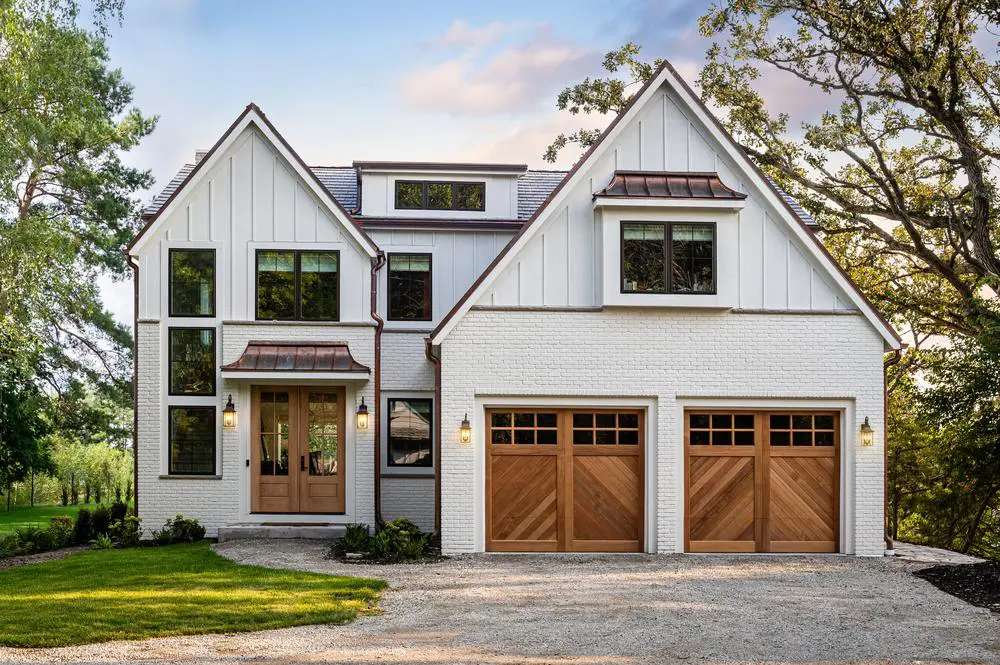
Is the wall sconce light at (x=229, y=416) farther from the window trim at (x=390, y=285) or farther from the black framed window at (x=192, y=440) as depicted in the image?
the window trim at (x=390, y=285)

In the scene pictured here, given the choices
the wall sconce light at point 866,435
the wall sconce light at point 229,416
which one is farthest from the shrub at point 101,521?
the wall sconce light at point 866,435

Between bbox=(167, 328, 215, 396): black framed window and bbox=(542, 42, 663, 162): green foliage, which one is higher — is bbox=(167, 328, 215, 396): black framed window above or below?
below

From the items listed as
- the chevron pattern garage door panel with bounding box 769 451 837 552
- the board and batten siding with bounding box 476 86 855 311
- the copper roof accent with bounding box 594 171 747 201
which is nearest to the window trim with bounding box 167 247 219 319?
the board and batten siding with bounding box 476 86 855 311

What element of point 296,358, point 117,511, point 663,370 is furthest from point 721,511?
point 117,511

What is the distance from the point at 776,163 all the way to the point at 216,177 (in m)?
12.8

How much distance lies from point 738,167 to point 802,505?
17.5 feet

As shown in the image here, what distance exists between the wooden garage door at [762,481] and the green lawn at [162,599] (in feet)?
18.8

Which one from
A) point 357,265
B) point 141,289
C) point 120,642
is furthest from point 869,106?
point 120,642

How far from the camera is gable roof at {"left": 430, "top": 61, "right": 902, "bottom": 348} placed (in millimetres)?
15336

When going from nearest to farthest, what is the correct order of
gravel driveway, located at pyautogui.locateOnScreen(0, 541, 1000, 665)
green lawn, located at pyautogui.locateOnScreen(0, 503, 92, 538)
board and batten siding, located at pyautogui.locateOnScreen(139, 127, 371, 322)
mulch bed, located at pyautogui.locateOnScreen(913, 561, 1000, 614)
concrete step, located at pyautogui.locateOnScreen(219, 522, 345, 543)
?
gravel driveway, located at pyautogui.locateOnScreen(0, 541, 1000, 665), mulch bed, located at pyautogui.locateOnScreen(913, 561, 1000, 614), concrete step, located at pyautogui.locateOnScreen(219, 522, 345, 543), board and batten siding, located at pyautogui.locateOnScreen(139, 127, 371, 322), green lawn, located at pyautogui.locateOnScreen(0, 503, 92, 538)

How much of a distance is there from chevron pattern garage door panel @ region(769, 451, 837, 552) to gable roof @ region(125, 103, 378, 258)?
782 cm

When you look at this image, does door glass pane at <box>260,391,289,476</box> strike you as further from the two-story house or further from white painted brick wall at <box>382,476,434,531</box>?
the two-story house

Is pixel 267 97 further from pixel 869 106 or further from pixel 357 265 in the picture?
pixel 869 106

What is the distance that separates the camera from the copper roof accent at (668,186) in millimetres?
15336
